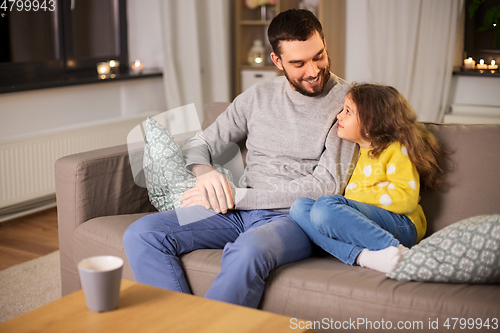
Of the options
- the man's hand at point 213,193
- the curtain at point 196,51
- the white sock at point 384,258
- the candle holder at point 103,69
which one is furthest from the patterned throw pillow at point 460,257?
the candle holder at point 103,69

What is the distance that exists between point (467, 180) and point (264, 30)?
2892 mm

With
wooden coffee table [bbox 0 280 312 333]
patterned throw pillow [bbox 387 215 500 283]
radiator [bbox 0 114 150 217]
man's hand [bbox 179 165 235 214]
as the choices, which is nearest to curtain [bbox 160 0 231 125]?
radiator [bbox 0 114 150 217]

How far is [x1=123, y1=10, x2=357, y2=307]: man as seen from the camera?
4.52 ft

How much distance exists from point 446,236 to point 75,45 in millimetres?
2913

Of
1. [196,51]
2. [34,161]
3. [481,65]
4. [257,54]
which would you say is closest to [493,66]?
[481,65]

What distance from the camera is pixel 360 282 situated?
122cm

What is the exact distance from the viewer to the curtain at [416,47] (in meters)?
3.36

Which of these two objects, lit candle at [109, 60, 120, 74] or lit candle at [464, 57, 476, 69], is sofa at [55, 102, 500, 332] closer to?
lit candle at [109, 60, 120, 74]

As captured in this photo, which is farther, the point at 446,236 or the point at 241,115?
the point at 241,115

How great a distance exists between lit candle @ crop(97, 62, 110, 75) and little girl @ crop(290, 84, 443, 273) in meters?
2.42

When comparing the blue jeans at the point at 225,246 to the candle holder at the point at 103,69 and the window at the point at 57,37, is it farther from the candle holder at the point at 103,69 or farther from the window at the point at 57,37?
the candle holder at the point at 103,69

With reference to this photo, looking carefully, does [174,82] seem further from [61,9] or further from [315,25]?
[315,25]

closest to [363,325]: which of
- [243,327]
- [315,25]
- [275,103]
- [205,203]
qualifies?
[243,327]

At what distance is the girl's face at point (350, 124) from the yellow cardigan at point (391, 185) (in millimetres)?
43
